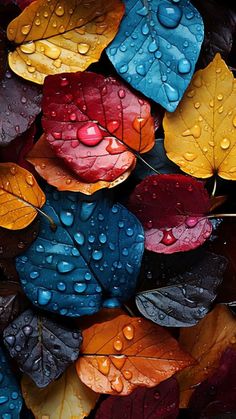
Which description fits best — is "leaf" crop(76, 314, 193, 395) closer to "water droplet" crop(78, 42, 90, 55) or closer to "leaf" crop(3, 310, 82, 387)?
"leaf" crop(3, 310, 82, 387)

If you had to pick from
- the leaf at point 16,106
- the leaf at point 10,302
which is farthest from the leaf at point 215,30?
the leaf at point 10,302

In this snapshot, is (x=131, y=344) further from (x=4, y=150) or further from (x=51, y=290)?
(x=4, y=150)

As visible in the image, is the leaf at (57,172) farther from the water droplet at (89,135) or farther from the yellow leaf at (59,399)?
the yellow leaf at (59,399)

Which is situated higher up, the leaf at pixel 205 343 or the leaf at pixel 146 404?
the leaf at pixel 205 343

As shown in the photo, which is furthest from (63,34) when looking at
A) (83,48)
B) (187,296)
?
(187,296)

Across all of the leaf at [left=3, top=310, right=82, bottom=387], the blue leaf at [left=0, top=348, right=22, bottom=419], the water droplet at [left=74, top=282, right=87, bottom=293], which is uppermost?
the water droplet at [left=74, top=282, right=87, bottom=293]

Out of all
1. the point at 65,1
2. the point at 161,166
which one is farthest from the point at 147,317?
the point at 65,1

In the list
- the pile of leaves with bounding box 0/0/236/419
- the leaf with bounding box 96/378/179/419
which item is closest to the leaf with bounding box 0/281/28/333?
the pile of leaves with bounding box 0/0/236/419

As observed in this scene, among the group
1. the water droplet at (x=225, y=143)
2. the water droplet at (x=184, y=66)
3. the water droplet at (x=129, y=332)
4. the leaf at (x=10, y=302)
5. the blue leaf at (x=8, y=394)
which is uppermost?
the water droplet at (x=184, y=66)
